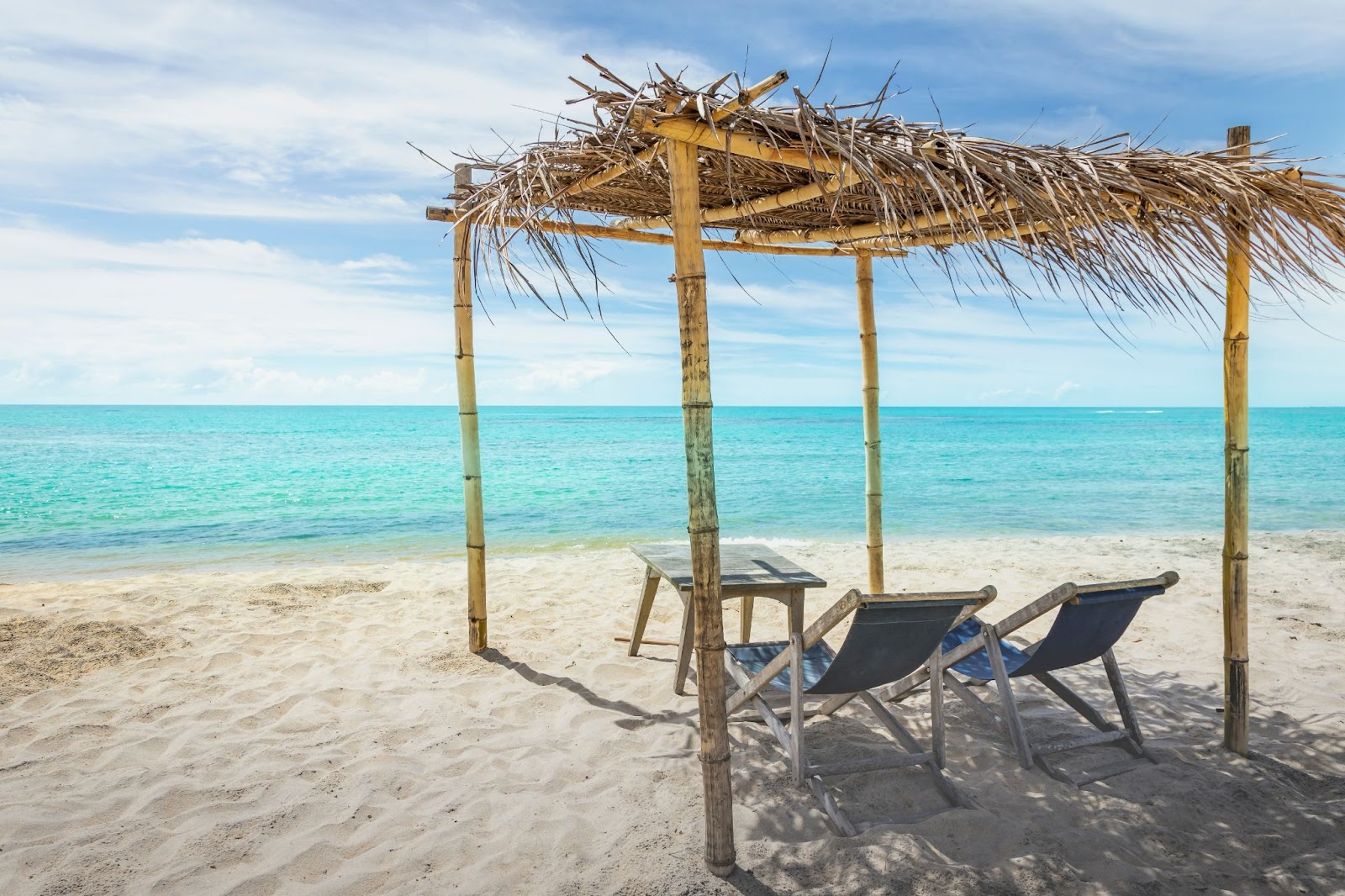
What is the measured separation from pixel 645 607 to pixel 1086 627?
Result: 2.21 metres

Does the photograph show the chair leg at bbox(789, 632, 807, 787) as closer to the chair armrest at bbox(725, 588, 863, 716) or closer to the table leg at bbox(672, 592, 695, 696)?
the chair armrest at bbox(725, 588, 863, 716)

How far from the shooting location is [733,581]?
11.2 ft

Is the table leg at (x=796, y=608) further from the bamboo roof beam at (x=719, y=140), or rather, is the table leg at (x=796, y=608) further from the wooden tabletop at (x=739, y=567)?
the bamboo roof beam at (x=719, y=140)

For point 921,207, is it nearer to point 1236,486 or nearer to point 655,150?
point 655,150

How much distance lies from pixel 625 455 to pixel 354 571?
75.3 feet

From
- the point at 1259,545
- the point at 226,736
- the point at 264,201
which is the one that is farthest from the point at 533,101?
the point at 264,201

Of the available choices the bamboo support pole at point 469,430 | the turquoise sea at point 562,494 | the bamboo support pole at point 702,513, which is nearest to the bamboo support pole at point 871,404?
the bamboo support pole at point 469,430

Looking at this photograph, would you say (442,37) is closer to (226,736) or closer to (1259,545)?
(226,736)

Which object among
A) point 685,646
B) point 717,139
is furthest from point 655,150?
point 685,646

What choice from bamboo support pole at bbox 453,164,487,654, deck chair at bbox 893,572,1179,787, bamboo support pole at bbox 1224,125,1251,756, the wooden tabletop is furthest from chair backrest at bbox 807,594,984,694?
bamboo support pole at bbox 453,164,487,654

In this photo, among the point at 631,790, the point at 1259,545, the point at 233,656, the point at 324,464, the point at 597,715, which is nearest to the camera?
the point at 631,790

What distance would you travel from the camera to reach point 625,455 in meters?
30.0

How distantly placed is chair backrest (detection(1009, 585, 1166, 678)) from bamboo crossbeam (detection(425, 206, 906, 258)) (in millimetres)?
1674

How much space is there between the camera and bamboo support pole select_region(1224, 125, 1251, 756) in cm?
291
